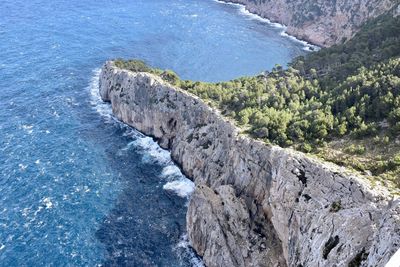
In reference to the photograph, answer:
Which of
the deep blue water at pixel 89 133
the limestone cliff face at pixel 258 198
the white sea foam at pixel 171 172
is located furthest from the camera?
the white sea foam at pixel 171 172

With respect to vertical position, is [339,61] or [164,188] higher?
[339,61]

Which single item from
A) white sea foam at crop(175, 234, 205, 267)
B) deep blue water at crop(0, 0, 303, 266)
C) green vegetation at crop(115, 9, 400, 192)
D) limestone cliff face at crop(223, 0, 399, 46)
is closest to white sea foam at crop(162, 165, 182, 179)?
deep blue water at crop(0, 0, 303, 266)

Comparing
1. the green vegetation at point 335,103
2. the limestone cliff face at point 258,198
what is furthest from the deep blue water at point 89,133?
the green vegetation at point 335,103

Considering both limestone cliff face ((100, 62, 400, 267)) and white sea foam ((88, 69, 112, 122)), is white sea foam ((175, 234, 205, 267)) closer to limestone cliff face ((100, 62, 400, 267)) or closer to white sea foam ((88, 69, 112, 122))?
limestone cliff face ((100, 62, 400, 267))

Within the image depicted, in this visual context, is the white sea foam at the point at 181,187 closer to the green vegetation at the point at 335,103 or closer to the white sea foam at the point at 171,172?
the white sea foam at the point at 171,172

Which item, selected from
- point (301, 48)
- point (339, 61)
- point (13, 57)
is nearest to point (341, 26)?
point (301, 48)

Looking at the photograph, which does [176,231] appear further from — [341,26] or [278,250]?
[341,26]
